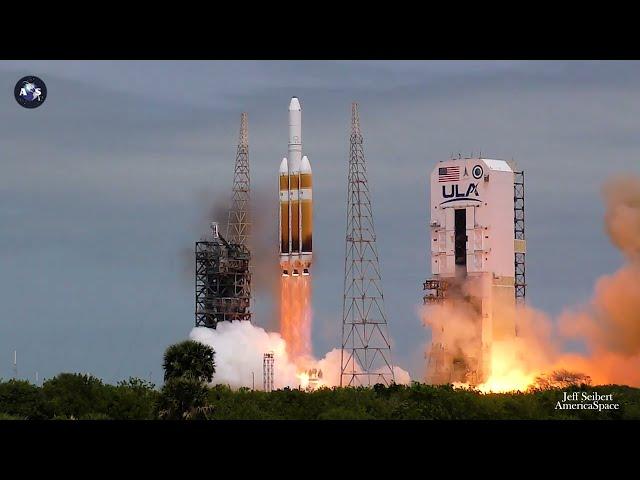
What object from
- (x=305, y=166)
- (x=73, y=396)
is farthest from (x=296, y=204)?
(x=73, y=396)

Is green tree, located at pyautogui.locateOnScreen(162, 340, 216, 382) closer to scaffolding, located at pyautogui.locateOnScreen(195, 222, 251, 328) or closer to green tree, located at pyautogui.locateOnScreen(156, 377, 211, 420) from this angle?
green tree, located at pyautogui.locateOnScreen(156, 377, 211, 420)

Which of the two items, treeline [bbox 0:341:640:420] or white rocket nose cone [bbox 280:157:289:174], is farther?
white rocket nose cone [bbox 280:157:289:174]

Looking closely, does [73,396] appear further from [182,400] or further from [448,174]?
[448,174]

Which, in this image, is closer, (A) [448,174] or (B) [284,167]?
(A) [448,174]

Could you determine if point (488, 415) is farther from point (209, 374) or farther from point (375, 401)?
point (209, 374)

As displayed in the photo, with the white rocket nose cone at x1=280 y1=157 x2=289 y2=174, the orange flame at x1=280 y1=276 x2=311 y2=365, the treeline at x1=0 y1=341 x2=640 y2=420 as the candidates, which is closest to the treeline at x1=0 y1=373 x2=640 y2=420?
the treeline at x1=0 y1=341 x2=640 y2=420

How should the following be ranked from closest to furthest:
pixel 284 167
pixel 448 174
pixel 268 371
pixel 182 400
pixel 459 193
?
pixel 182 400, pixel 459 193, pixel 268 371, pixel 448 174, pixel 284 167

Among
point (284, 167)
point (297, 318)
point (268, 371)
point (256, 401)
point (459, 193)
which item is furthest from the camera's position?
point (284, 167)

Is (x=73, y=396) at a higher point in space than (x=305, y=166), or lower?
lower
